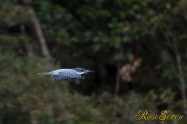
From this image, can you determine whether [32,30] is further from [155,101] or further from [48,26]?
[155,101]

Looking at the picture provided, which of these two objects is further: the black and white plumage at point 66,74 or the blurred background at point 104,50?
the blurred background at point 104,50

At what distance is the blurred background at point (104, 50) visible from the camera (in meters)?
6.87

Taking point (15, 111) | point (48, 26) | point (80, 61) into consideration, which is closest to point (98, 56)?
point (80, 61)

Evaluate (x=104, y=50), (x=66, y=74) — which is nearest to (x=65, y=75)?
(x=66, y=74)

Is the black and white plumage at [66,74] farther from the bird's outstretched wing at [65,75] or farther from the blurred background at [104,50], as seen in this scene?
the blurred background at [104,50]

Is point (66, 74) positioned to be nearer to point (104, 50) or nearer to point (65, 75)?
point (65, 75)

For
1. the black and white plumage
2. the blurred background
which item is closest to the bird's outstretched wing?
the black and white plumage

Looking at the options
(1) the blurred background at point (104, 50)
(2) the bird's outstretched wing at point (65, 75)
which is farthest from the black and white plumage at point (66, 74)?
(1) the blurred background at point (104, 50)

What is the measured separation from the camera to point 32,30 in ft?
26.1

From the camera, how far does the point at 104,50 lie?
816 cm

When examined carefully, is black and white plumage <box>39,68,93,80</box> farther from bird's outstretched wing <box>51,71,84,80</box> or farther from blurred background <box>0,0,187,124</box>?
blurred background <box>0,0,187,124</box>

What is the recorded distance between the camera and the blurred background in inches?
270

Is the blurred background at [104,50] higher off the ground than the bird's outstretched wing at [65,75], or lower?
higher

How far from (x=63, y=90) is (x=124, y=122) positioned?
2.90ft
